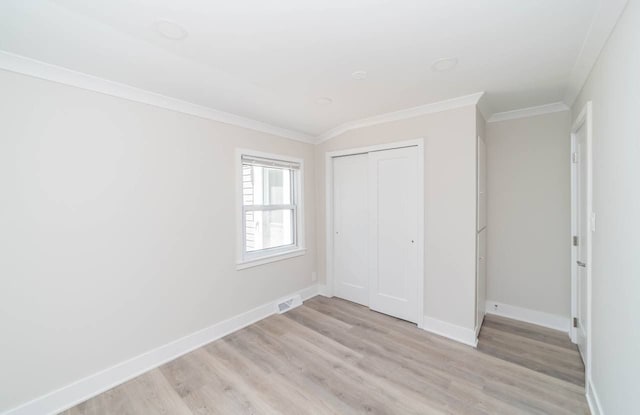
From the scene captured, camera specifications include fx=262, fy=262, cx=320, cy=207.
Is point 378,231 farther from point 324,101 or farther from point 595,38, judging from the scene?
point 595,38

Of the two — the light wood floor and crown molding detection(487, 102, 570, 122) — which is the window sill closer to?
the light wood floor

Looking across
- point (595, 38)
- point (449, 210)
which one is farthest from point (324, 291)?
point (595, 38)

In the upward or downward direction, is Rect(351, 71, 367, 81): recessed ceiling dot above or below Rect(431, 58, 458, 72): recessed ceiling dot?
above

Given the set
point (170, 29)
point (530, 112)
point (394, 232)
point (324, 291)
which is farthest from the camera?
point (324, 291)

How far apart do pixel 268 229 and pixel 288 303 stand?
1.03 metres

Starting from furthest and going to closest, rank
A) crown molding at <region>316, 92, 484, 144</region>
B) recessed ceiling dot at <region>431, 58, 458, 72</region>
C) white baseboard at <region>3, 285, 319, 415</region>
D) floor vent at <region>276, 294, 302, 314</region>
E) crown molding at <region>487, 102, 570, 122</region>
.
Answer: floor vent at <region>276, 294, 302, 314</region>
crown molding at <region>487, 102, 570, 122</region>
crown molding at <region>316, 92, 484, 144</region>
recessed ceiling dot at <region>431, 58, 458, 72</region>
white baseboard at <region>3, 285, 319, 415</region>

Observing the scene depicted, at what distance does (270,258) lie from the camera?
133 inches

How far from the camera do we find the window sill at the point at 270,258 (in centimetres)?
308

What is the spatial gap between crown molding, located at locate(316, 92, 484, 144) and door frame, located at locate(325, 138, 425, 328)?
28 cm

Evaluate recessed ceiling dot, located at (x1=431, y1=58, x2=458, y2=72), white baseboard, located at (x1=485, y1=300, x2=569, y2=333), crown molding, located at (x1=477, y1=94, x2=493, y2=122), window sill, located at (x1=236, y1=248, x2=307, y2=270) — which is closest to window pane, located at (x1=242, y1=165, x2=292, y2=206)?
window sill, located at (x1=236, y1=248, x2=307, y2=270)

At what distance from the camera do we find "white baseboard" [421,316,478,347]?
2.62 meters

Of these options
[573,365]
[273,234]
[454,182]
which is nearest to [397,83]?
[454,182]

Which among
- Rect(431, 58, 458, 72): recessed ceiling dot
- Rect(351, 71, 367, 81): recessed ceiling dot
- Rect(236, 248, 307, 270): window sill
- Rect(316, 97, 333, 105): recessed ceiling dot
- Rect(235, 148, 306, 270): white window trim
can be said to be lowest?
Rect(236, 248, 307, 270): window sill

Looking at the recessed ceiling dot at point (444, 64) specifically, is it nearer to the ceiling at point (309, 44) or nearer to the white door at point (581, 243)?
the ceiling at point (309, 44)
